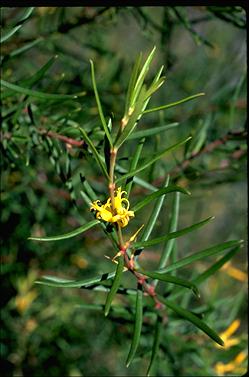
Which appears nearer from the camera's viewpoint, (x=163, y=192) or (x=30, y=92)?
(x=163, y=192)

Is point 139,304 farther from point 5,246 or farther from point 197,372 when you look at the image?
point 5,246

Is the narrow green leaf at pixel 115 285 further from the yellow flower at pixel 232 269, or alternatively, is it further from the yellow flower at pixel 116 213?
the yellow flower at pixel 232 269

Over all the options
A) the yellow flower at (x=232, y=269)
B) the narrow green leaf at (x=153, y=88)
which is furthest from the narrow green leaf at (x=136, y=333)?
the yellow flower at (x=232, y=269)

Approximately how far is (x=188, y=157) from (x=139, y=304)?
274 mm

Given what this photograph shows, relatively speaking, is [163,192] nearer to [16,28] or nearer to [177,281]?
[177,281]

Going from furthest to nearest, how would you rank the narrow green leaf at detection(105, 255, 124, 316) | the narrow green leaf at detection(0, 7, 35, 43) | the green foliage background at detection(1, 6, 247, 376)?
the green foliage background at detection(1, 6, 247, 376)
the narrow green leaf at detection(0, 7, 35, 43)
the narrow green leaf at detection(105, 255, 124, 316)

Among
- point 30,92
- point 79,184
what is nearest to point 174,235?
point 30,92

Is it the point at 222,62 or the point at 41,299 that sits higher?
the point at 222,62

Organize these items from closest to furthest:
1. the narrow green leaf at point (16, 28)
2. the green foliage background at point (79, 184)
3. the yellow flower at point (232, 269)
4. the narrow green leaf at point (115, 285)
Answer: the narrow green leaf at point (115, 285) < the narrow green leaf at point (16, 28) < the green foliage background at point (79, 184) < the yellow flower at point (232, 269)

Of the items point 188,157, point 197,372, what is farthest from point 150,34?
point 197,372

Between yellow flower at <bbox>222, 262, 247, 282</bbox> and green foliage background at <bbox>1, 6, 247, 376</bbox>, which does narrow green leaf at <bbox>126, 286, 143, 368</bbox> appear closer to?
green foliage background at <bbox>1, 6, 247, 376</bbox>

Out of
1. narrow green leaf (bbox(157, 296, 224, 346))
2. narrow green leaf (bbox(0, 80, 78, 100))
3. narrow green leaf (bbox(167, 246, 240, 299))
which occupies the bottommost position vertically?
narrow green leaf (bbox(167, 246, 240, 299))

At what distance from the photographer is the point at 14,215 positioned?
2.53ft

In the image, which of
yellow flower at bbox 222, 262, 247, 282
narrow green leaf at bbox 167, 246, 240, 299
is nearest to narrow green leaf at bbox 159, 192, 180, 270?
narrow green leaf at bbox 167, 246, 240, 299
